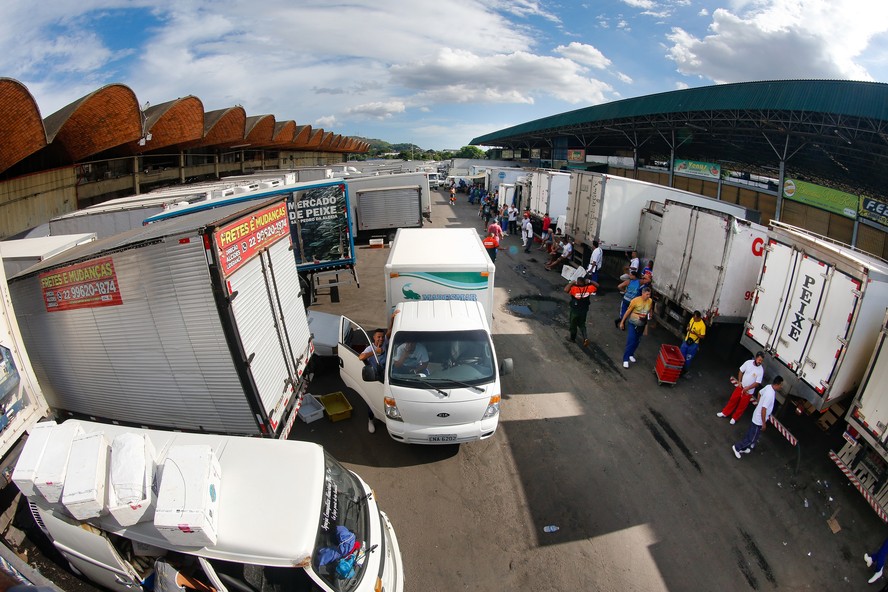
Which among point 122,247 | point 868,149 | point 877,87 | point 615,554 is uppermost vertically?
point 877,87

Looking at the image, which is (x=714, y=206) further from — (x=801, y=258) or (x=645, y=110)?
(x=645, y=110)

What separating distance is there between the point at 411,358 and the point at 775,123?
20880 mm

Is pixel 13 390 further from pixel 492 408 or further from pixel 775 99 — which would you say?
pixel 775 99

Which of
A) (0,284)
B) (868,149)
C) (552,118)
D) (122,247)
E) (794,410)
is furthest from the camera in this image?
(552,118)

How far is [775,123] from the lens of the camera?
18.6 m

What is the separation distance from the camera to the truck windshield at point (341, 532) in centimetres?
342

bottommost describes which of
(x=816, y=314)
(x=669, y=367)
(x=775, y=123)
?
(x=669, y=367)

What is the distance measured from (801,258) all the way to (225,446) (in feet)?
28.2

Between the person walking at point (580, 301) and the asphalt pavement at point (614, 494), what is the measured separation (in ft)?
4.17

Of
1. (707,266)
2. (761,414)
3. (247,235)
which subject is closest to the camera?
(247,235)

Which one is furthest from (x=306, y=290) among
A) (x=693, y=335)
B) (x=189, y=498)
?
(x=693, y=335)

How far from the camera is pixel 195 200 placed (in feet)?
40.6

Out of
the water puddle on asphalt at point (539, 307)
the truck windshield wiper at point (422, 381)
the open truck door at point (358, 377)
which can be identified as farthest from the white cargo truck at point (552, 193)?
the truck windshield wiper at point (422, 381)

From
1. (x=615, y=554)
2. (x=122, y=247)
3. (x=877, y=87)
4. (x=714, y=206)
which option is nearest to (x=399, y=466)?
(x=615, y=554)
